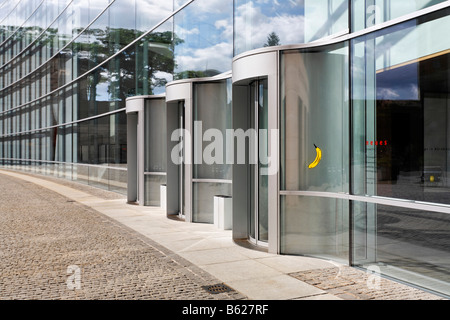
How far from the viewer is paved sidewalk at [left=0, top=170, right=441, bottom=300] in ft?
19.3

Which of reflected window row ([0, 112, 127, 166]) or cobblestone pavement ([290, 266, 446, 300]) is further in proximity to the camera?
reflected window row ([0, 112, 127, 166])

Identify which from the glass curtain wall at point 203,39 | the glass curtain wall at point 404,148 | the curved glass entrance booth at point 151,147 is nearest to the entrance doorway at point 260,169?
the glass curtain wall at point 404,148

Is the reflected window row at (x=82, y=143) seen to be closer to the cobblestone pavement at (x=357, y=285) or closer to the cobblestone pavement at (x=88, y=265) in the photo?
the cobblestone pavement at (x=88, y=265)

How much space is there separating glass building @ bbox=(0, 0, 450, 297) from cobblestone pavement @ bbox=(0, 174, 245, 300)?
2033 millimetres

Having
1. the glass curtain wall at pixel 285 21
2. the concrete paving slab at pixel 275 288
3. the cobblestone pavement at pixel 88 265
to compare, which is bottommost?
the concrete paving slab at pixel 275 288

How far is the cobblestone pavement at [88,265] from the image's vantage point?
19.3ft

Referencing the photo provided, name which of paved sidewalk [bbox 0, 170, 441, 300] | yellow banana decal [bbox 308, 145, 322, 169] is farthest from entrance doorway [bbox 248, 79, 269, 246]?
yellow banana decal [bbox 308, 145, 322, 169]

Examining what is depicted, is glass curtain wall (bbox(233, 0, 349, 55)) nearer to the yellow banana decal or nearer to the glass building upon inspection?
the glass building

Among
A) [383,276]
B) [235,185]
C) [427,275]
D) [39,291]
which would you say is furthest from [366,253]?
[39,291]

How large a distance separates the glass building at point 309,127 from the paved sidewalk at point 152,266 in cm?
55

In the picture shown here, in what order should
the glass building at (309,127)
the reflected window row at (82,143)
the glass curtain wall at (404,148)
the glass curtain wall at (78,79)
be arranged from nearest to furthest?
the glass curtain wall at (404,148) → the glass building at (309,127) → the glass curtain wall at (78,79) → the reflected window row at (82,143)

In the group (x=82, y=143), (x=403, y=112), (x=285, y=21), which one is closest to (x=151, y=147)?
(x=285, y=21)

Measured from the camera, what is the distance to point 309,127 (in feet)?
25.8

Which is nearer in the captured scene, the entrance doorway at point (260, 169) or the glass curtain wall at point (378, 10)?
the glass curtain wall at point (378, 10)
